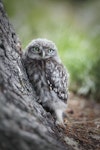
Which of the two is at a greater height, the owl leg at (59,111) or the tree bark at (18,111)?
the owl leg at (59,111)

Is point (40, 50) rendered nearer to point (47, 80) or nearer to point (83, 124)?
point (47, 80)

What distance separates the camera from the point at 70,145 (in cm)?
390

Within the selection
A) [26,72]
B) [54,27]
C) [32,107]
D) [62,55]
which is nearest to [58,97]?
[26,72]

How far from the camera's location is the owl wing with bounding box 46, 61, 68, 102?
14.6 ft

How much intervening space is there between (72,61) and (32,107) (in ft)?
11.8

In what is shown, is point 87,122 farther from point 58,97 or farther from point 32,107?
point 32,107

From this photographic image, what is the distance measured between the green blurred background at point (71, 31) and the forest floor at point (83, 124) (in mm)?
352

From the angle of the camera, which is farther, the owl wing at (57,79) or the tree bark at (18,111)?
the owl wing at (57,79)

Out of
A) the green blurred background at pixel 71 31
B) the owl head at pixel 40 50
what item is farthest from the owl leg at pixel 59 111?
the green blurred background at pixel 71 31

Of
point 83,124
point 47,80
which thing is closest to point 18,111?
point 47,80

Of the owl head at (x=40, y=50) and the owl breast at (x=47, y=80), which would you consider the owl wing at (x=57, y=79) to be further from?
the owl head at (x=40, y=50)

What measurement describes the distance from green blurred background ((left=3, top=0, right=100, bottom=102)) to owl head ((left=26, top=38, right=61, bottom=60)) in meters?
2.19

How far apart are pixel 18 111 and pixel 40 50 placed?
4.77ft

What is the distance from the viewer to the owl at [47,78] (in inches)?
172
